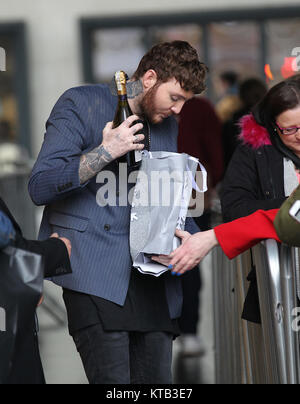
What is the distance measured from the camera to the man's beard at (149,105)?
10.9ft

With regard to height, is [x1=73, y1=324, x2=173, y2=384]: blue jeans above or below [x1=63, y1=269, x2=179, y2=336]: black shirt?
below

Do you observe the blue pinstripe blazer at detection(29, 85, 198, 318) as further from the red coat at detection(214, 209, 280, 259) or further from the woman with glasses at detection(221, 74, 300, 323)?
the woman with glasses at detection(221, 74, 300, 323)

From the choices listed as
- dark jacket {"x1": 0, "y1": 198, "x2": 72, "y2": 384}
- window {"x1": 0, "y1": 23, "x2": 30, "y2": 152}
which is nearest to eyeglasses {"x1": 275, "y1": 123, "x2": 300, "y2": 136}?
dark jacket {"x1": 0, "y1": 198, "x2": 72, "y2": 384}

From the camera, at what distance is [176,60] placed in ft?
10.9

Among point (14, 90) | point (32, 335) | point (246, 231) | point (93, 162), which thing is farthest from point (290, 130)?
point (14, 90)

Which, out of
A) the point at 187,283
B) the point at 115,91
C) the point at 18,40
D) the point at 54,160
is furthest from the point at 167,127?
the point at 18,40

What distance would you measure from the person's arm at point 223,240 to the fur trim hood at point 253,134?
47 centimetres

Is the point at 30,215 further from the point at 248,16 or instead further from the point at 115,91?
the point at 248,16

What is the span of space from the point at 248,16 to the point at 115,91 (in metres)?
9.24

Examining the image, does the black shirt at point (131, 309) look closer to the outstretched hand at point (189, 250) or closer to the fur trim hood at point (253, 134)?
the outstretched hand at point (189, 250)

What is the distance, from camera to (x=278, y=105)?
11.7ft

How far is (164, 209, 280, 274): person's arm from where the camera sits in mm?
3288
